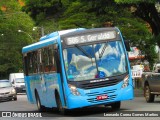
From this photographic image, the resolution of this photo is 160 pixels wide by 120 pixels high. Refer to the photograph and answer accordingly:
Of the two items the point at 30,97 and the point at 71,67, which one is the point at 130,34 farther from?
the point at 71,67

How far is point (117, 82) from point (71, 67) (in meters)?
1.68

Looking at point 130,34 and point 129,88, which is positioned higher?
point 130,34

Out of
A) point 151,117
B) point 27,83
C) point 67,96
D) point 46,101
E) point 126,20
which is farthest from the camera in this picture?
point 126,20

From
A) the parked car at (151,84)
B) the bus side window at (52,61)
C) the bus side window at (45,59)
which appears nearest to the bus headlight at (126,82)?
the bus side window at (52,61)

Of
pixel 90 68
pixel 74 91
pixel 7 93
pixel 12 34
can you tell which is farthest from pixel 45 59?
pixel 12 34

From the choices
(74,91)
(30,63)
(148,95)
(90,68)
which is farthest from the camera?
(148,95)

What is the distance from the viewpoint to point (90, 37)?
63.7ft

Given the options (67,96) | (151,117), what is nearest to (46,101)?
(67,96)

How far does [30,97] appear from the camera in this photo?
84.7ft

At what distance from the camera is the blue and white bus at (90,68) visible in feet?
61.4

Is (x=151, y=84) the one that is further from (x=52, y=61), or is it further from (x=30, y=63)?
(x=52, y=61)

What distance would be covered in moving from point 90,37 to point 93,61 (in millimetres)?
958

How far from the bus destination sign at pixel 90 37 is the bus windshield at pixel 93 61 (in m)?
0.19

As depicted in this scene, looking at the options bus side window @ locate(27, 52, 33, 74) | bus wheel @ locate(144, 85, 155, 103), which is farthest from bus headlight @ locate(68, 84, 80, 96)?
bus wheel @ locate(144, 85, 155, 103)
